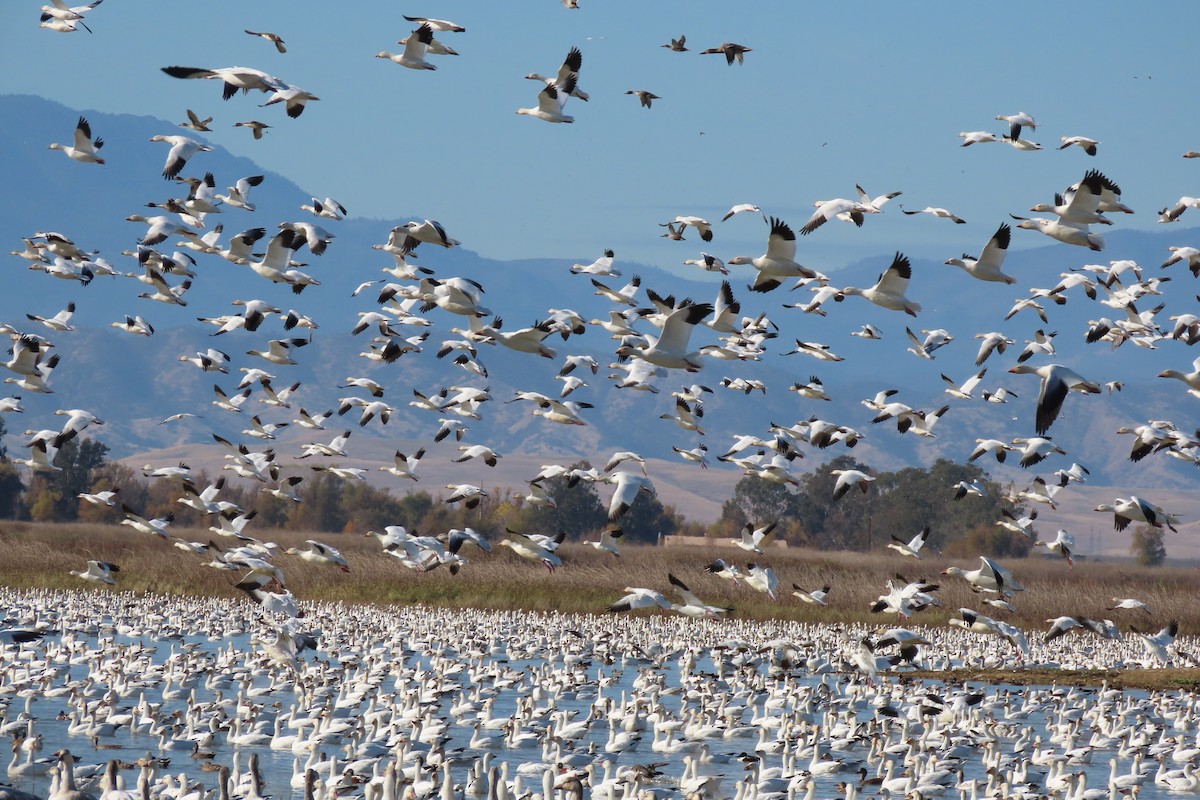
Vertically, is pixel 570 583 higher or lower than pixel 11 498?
higher

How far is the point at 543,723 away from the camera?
22.8 metres

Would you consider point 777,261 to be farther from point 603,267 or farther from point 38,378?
point 38,378

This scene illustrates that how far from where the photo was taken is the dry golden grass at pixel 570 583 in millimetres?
40656

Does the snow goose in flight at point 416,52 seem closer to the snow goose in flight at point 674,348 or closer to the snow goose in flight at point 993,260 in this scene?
the snow goose in flight at point 674,348

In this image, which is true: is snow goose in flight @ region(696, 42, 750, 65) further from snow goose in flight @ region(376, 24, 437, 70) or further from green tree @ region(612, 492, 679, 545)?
green tree @ region(612, 492, 679, 545)

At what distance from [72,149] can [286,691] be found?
10043mm

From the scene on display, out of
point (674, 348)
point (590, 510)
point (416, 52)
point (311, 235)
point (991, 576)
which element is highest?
point (416, 52)

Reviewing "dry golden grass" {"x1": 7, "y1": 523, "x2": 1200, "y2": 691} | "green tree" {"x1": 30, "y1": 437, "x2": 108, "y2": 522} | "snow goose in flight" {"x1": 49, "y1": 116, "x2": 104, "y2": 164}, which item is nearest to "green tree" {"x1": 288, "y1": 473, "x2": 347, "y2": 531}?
"green tree" {"x1": 30, "y1": 437, "x2": 108, "y2": 522}

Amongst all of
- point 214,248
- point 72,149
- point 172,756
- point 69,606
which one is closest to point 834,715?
point 172,756

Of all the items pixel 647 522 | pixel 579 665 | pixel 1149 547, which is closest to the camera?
pixel 579 665

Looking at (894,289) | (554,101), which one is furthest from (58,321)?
(894,289)

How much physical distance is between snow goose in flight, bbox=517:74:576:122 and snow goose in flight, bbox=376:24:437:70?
155cm

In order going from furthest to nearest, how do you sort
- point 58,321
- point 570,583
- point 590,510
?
point 590,510 < point 570,583 < point 58,321

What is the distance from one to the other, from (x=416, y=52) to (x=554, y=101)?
1970 mm
